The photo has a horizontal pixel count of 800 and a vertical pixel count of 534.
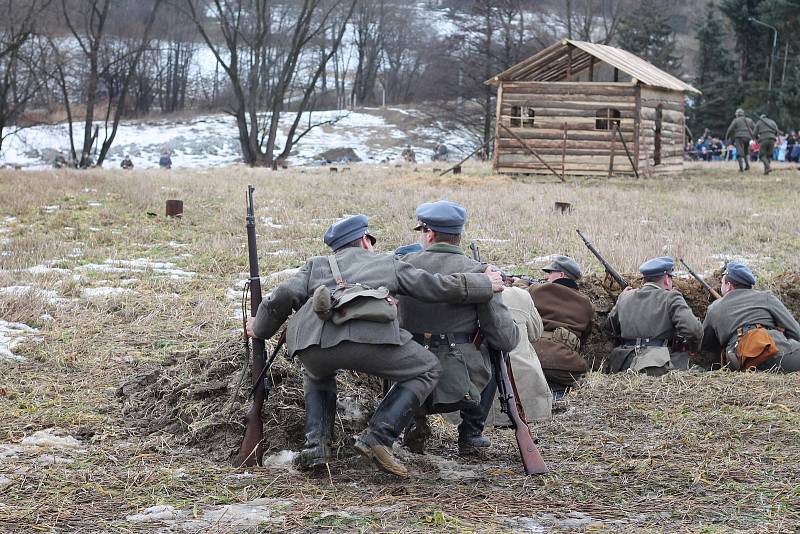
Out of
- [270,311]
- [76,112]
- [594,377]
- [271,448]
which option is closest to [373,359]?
[270,311]

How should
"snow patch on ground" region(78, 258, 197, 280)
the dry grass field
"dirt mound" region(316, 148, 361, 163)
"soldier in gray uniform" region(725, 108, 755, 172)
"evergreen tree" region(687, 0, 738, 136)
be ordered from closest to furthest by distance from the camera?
the dry grass field → "snow patch on ground" region(78, 258, 197, 280) → "soldier in gray uniform" region(725, 108, 755, 172) → "evergreen tree" region(687, 0, 738, 136) → "dirt mound" region(316, 148, 361, 163)

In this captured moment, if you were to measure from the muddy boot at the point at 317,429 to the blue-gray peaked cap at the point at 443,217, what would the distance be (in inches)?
42.9

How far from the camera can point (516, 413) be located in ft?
17.2

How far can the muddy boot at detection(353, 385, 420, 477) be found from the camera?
475 centimetres

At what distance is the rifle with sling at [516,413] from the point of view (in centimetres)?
510

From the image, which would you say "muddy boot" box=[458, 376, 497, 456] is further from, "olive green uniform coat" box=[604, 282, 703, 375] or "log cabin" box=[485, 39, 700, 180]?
"log cabin" box=[485, 39, 700, 180]

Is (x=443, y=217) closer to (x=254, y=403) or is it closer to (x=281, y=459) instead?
(x=254, y=403)

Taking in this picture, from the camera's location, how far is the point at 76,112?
59.8 m

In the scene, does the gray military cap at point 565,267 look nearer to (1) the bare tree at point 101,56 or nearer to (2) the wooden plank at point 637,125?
(2) the wooden plank at point 637,125

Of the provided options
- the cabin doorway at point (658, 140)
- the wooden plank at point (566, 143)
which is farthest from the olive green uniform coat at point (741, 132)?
the wooden plank at point (566, 143)

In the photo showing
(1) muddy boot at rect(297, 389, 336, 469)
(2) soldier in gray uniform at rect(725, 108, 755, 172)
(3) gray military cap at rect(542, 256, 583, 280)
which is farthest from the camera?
(2) soldier in gray uniform at rect(725, 108, 755, 172)

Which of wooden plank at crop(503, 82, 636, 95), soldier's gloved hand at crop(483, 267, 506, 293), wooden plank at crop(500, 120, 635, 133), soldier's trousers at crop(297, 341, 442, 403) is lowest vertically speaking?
soldier's trousers at crop(297, 341, 442, 403)

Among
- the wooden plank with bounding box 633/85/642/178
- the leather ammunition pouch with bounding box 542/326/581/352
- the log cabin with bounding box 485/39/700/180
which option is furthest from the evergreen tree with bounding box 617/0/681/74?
the leather ammunition pouch with bounding box 542/326/581/352

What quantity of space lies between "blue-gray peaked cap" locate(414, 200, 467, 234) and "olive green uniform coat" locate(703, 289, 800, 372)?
412cm
